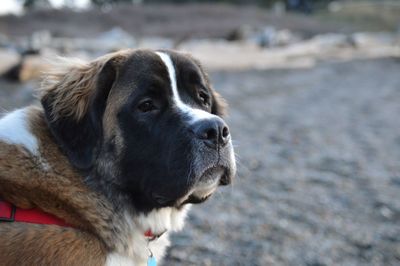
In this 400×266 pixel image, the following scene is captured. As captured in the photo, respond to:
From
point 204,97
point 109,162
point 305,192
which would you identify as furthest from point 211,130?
point 305,192

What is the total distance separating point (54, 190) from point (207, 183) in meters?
0.85

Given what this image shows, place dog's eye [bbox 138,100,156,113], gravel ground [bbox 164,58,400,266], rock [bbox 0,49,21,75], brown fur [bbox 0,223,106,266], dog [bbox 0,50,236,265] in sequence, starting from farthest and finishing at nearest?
rock [bbox 0,49,21,75] < gravel ground [bbox 164,58,400,266] < dog's eye [bbox 138,100,156,113] < dog [bbox 0,50,236,265] < brown fur [bbox 0,223,106,266]

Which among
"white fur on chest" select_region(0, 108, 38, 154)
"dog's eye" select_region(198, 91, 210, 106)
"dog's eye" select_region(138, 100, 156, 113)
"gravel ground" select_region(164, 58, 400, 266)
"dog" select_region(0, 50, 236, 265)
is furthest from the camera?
"gravel ground" select_region(164, 58, 400, 266)

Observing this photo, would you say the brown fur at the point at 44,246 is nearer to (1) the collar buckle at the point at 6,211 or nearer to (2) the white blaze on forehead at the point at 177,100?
(1) the collar buckle at the point at 6,211

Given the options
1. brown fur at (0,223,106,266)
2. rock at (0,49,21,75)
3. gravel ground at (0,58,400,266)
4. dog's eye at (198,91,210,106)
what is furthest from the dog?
rock at (0,49,21,75)

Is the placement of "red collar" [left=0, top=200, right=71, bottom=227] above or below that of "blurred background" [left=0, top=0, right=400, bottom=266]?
above

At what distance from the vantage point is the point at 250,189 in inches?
249

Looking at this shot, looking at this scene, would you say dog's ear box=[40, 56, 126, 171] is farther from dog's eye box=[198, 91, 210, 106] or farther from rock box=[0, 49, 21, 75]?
rock box=[0, 49, 21, 75]

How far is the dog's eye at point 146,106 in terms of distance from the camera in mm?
3393

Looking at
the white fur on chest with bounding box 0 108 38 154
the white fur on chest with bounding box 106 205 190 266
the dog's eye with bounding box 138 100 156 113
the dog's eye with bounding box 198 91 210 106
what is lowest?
the white fur on chest with bounding box 106 205 190 266

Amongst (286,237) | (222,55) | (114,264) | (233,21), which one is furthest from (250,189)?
(233,21)

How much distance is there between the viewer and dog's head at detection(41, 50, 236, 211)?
10.4 ft

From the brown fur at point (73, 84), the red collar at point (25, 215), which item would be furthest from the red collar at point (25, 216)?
the brown fur at point (73, 84)

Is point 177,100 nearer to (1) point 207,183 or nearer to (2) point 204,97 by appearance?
(2) point 204,97
